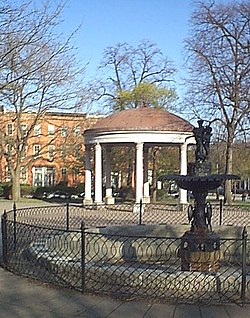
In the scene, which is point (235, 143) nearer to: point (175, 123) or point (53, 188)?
point (175, 123)

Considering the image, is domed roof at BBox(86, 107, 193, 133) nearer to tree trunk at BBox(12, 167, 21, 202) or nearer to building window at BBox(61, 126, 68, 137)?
tree trunk at BBox(12, 167, 21, 202)

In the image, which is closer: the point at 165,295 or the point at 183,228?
the point at 165,295

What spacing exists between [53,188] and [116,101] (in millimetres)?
Answer: 10286

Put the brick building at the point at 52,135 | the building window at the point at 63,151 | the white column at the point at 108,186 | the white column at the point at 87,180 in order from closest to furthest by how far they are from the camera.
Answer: the white column at the point at 108,186 < the white column at the point at 87,180 < the brick building at the point at 52,135 < the building window at the point at 63,151

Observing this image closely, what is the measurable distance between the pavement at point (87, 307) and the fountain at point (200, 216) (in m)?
2.33

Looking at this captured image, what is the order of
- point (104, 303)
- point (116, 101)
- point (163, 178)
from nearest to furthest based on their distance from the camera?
point (104, 303) < point (163, 178) < point (116, 101)

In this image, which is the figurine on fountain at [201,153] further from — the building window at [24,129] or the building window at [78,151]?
the building window at [78,151]

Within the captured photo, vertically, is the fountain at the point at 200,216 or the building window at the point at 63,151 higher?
the building window at the point at 63,151

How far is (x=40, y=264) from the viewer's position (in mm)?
9703

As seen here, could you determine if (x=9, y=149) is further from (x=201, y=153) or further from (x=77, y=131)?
(x=201, y=153)

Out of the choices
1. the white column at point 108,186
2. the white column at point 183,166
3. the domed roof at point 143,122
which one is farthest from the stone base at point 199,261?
the white column at point 108,186

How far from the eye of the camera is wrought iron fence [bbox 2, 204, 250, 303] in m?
7.95

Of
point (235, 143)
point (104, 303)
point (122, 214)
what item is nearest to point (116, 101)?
point (235, 143)

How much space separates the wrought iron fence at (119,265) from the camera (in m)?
7.95
